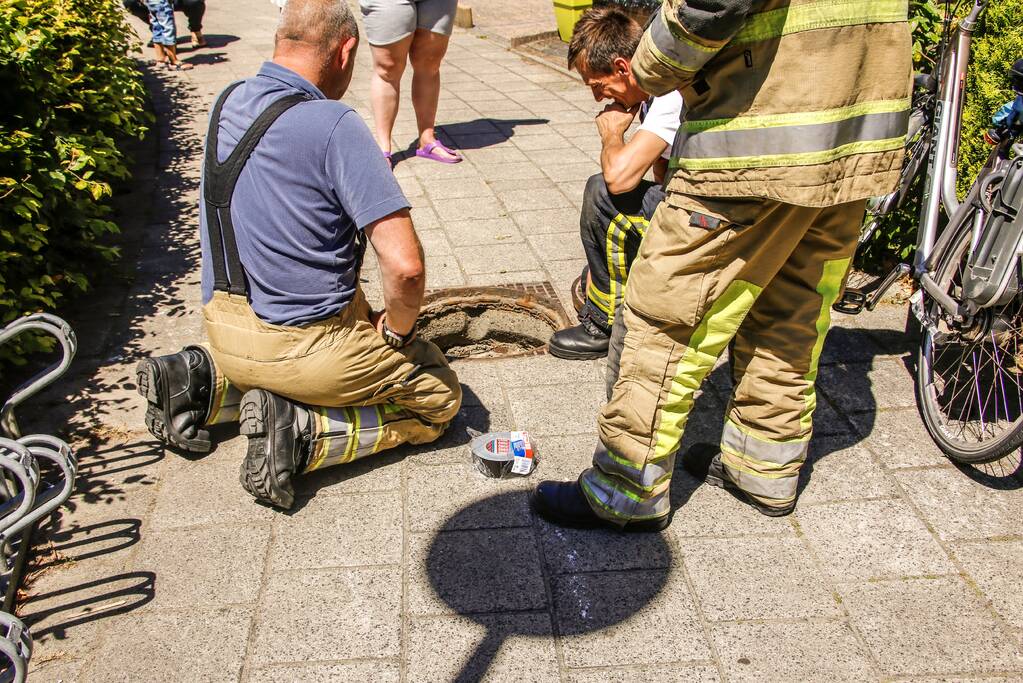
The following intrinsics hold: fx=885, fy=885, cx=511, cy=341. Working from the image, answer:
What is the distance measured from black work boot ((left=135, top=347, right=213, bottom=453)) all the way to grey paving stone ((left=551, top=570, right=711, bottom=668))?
58.5 inches

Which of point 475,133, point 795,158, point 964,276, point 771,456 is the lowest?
point 475,133

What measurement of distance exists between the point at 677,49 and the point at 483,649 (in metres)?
1.68

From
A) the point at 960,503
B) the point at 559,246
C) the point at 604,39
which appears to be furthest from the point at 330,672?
the point at 559,246

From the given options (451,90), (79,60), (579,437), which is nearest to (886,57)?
(579,437)

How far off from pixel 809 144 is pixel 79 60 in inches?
181

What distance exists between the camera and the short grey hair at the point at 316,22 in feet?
9.29

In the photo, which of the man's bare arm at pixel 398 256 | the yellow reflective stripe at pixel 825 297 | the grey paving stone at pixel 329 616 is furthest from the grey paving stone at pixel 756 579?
the man's bare arm at pixel 398 256

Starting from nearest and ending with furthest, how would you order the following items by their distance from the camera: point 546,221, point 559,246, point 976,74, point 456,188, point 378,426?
point 378,426, point 976,74, point 559,246, point 546,221, point 456,188

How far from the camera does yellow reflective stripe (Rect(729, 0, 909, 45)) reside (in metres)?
2.13

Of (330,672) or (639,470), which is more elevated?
(639,470)

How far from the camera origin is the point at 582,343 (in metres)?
3.98

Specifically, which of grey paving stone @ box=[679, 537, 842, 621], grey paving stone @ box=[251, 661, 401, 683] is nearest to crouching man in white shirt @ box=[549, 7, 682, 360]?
grey paving stone @ box=[679, 537, 842, 621]

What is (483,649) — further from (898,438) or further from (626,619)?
(898,438)

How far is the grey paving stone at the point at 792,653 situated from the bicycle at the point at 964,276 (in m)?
0.99
